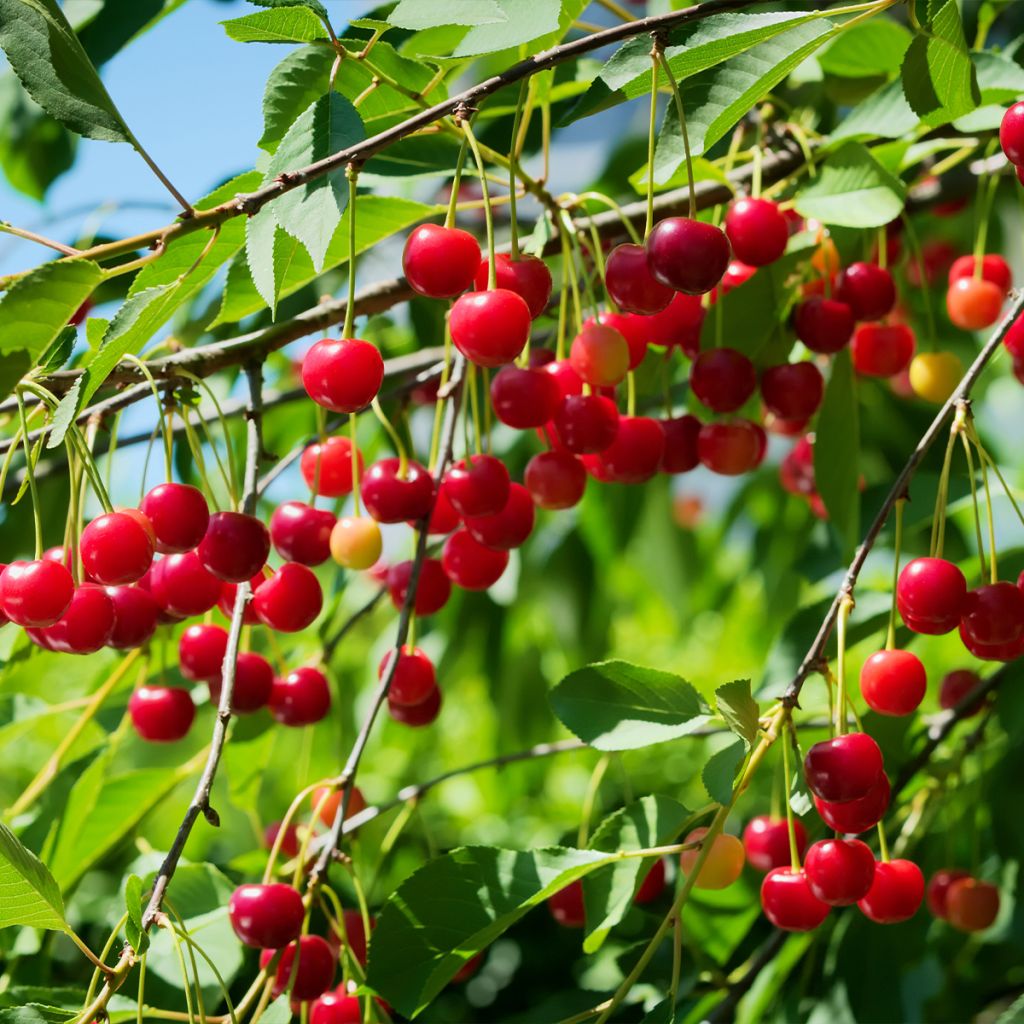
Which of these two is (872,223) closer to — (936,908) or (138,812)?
(936,908)

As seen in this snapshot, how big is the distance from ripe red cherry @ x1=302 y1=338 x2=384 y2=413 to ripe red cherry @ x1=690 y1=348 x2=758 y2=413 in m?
0.48

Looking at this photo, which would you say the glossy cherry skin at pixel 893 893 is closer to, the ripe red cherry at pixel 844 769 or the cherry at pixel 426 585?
the ripe red cherry at pixel 844 769

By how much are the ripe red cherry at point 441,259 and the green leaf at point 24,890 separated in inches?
22.9

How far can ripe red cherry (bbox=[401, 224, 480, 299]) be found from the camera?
1029mm

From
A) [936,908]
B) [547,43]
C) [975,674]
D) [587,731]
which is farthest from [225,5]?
[936,908]

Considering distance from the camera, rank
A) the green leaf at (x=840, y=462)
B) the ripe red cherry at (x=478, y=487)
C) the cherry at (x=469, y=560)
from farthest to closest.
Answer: the green leaf at (x=840, y=462) < the cherry at (x=469, y=560) < the ripe red cherry at (x=478, y=487)

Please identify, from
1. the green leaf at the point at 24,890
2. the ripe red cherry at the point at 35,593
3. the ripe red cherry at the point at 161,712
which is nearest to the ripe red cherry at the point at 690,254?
the ripe red cherry at the point at 35,593

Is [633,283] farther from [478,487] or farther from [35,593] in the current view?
[35,593]

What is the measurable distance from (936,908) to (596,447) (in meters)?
0.84

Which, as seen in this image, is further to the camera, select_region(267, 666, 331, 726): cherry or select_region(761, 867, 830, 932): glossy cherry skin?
select_region(267, 666, 331, 726): cherry

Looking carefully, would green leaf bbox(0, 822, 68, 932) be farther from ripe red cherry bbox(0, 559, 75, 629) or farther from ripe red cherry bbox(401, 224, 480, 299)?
ripe red cherry bbox(401, 224, 480, 299)

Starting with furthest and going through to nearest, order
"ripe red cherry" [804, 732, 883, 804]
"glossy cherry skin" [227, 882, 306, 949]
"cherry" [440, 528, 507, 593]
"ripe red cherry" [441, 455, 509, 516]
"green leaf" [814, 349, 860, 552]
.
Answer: "green leaf" [814, 349, 860, 552], "cherry" [440, 528, 507, 593], "ripe red cherry" [441, 455, 509, 516], "glossy cherry skin" [227, 882, 306, 949], "ripe red cherry" [804, 732, 883, 804]

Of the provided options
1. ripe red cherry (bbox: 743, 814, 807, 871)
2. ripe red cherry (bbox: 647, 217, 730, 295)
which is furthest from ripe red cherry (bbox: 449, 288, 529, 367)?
ripe red cherry (bbox: 743, 814, 807, 871)

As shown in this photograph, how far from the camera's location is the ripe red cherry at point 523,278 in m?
1.11
